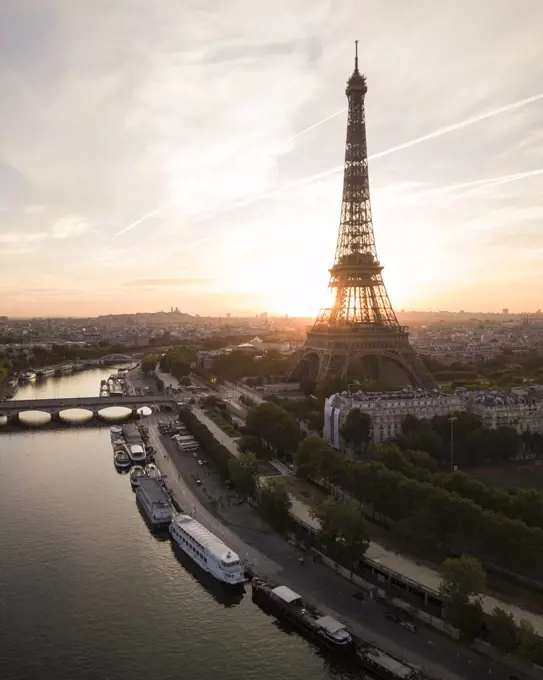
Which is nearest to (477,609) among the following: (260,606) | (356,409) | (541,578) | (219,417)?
(541,578)

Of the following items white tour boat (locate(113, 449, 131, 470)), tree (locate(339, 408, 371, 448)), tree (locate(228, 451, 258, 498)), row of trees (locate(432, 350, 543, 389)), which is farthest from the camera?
row of trees (locate(432, 350, 543, 389))

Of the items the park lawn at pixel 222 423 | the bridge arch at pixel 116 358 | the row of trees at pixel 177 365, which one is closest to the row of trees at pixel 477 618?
the park lawn at pixel 222 423

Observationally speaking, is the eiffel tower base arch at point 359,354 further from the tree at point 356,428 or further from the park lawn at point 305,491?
the park lawn at point 305,491

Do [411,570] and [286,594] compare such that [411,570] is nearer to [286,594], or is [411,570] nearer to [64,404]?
[286,594]

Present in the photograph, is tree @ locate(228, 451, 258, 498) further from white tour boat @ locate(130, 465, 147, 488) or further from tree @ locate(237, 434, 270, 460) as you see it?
tree @ locate(237, 434, 270, 460)

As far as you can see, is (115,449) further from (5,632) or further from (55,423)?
(5,632)

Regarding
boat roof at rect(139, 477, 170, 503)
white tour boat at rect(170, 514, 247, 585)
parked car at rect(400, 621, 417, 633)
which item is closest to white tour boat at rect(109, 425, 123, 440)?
boat roof at rect(139, 477, 170, 503)
